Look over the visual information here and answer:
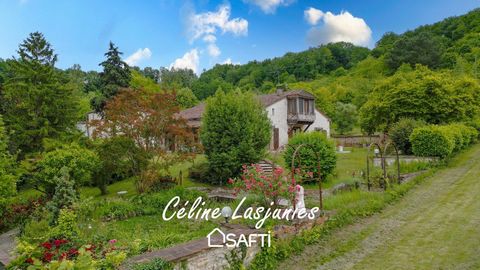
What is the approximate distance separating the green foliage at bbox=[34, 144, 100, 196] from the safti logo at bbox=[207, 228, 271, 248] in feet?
29.2

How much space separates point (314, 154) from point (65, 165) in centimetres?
1095

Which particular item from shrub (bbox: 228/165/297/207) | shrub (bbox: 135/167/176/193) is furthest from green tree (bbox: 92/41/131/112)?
shrub (bbox: 228/165/297/207)

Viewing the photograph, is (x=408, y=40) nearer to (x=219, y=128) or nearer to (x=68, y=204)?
(x=219, y=128)

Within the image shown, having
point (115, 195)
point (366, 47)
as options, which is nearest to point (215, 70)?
point (366, 47)

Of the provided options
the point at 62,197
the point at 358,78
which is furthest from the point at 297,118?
the point at 358,78

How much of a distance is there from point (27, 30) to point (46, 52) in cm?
196

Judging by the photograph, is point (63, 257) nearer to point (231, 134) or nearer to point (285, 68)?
point (231, 134)

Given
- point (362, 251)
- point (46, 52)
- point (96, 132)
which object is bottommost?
point (362, 251)

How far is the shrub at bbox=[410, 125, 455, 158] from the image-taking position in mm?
16984

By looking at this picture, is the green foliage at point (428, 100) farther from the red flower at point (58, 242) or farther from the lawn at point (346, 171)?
the red flower at point (58, 242)

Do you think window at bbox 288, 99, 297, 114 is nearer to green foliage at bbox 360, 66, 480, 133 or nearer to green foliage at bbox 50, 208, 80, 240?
green foliage at bbox 360, 66, 480, 133

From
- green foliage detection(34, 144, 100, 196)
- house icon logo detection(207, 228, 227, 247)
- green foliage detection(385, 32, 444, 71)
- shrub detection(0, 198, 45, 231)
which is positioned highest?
green foliage detection(385, 32, 444, 71)

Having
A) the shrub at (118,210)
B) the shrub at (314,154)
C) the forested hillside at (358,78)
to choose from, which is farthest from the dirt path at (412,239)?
the forested hillside at (358,78)

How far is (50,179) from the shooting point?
14.1 metres
